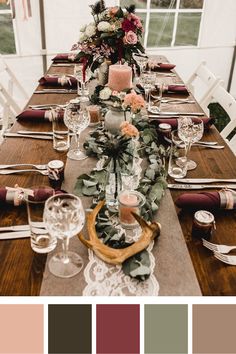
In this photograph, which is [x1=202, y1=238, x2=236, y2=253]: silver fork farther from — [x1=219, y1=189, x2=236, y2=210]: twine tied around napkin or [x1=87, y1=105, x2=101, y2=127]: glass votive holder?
[x1=87, y1=105, x2=101, y2=127]: glass votive holder

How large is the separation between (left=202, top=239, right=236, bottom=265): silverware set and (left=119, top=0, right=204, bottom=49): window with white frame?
3.31 meters

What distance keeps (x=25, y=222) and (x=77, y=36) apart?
119 inches

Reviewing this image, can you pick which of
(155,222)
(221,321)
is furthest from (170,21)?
(221,321)

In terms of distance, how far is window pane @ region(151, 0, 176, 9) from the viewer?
383 cm

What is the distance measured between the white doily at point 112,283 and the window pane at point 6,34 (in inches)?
128

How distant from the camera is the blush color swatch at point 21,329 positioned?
866 millimetres

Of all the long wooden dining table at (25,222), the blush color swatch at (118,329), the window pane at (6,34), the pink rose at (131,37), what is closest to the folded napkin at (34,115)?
the long wooden dining table at (25,222)

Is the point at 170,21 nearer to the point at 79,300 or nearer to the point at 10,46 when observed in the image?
the point at 10,46

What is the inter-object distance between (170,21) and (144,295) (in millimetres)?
3690

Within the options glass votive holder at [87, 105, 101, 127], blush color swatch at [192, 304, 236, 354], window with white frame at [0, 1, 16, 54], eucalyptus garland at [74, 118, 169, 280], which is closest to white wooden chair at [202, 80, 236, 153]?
eucalyptus garland at [74, 118, 169, 280]

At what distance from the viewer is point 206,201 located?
3.81ft

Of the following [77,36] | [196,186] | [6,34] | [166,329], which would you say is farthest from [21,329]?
[6,34]

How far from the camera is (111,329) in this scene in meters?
0.88

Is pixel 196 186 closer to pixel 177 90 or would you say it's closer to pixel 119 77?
pixel 119 77
